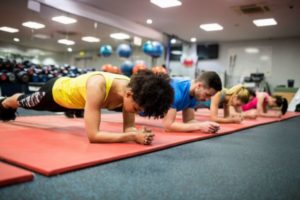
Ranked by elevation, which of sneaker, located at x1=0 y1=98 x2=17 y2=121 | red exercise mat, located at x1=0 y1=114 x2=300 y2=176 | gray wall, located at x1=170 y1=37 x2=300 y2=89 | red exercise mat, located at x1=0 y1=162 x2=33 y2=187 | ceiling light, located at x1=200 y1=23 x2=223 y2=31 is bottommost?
red exercise mat, located at x1=0 y1=114 x2=300 y2=176

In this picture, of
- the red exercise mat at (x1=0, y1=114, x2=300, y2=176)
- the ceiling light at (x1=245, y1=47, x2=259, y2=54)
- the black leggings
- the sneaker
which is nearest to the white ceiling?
the ceiling light at (x1=245, y1=47, x2=259, y2=54)

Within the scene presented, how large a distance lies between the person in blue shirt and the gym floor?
0.57m

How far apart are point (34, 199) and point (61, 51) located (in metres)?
7.40

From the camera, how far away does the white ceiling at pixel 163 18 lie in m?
6.14

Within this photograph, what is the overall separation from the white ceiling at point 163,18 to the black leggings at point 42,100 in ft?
15.2

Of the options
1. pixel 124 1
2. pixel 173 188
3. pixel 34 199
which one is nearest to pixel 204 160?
pixel 173 188

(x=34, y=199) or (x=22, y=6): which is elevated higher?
(x=22, y=6)

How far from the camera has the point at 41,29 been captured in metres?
6.90

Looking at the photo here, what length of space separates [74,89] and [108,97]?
28 cm

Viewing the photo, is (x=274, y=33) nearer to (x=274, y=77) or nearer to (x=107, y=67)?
(x=274, y=77)

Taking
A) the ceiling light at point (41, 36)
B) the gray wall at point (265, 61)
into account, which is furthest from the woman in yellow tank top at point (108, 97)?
the gray wall at point (265, 61)

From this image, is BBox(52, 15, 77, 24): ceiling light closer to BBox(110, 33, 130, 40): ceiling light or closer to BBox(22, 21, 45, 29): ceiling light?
BBox(22, 21, 45, 29): ceiling light

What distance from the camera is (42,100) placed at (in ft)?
6.51

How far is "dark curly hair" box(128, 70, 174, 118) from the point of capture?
53.0 inches
